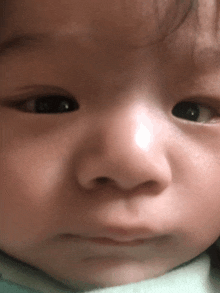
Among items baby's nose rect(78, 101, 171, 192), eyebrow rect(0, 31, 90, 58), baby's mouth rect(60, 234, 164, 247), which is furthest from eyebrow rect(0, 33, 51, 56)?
baby's mouth rect(60, 234, 164, 247)

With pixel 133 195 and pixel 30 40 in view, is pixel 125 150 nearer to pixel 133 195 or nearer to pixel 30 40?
pixel 133 195

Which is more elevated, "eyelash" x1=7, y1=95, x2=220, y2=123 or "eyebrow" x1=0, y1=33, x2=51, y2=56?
"eyebrow" x1=0, y1=33, x2=51, y2=56

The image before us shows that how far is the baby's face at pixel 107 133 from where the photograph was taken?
45 centimetres

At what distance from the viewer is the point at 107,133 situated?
462mm

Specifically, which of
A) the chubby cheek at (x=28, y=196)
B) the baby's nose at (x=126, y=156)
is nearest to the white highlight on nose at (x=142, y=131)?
the baby's nose at (x=126, y=156)

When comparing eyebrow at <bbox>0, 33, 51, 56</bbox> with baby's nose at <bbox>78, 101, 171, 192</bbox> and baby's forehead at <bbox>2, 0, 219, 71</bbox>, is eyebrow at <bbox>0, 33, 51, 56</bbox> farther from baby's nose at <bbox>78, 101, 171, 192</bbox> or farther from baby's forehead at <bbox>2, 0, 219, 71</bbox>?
baby's nose at <bbox>78, 101, 171, 192</bbox>

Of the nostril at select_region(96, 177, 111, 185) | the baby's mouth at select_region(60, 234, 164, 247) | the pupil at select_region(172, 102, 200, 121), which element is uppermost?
the pupil at select_region(172, 102, 200, 121)

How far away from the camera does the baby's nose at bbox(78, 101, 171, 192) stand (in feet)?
1.49

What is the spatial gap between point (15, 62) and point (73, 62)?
68 millimetres

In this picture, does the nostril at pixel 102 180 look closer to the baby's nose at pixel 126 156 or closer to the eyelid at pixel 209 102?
the baby's nose at pixel 126 156

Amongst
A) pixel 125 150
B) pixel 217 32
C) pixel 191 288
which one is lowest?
pixel 191 288

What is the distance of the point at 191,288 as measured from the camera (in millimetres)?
569

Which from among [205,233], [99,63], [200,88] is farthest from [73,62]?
[205,233]

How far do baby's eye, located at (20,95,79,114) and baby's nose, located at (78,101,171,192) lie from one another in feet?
0.16
